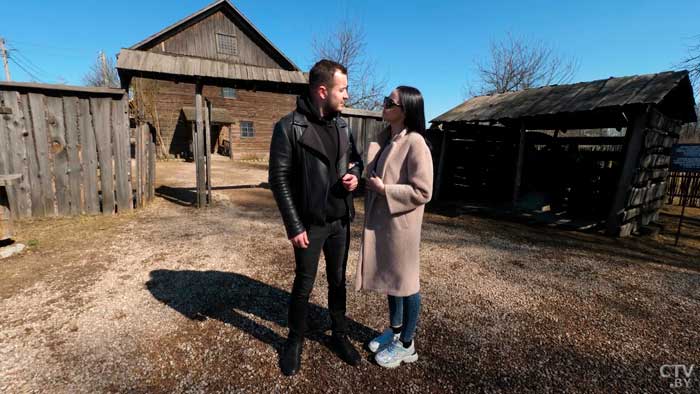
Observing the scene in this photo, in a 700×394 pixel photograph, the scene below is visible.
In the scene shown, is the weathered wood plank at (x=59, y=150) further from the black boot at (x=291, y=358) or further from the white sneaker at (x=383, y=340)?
the white sneaker at (x=383, y=340)

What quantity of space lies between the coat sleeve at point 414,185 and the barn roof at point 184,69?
660cm

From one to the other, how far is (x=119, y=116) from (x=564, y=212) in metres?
10.8

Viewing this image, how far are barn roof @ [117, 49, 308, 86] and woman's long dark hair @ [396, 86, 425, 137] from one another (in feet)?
21.1

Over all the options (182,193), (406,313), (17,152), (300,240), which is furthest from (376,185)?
→ (182,193)

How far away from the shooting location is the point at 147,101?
746 inches

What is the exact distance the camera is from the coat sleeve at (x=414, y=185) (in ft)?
6.51

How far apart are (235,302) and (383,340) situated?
1597 mm

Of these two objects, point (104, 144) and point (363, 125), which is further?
A: point (363, 125)

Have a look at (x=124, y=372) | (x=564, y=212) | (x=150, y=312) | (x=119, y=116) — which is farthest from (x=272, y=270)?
(x=564, y=212)

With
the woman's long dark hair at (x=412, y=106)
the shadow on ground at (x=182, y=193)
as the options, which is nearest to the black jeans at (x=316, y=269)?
the woman's long dark hair at (x=412, y=106)

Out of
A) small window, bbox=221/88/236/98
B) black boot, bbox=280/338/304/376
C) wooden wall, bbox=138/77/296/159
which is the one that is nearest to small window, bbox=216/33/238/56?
wooden wall, bbox=138/77/296/159

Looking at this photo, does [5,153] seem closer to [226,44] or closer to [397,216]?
[397,216]

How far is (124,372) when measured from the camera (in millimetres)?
2230

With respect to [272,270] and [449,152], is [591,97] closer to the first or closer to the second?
[449,152]
